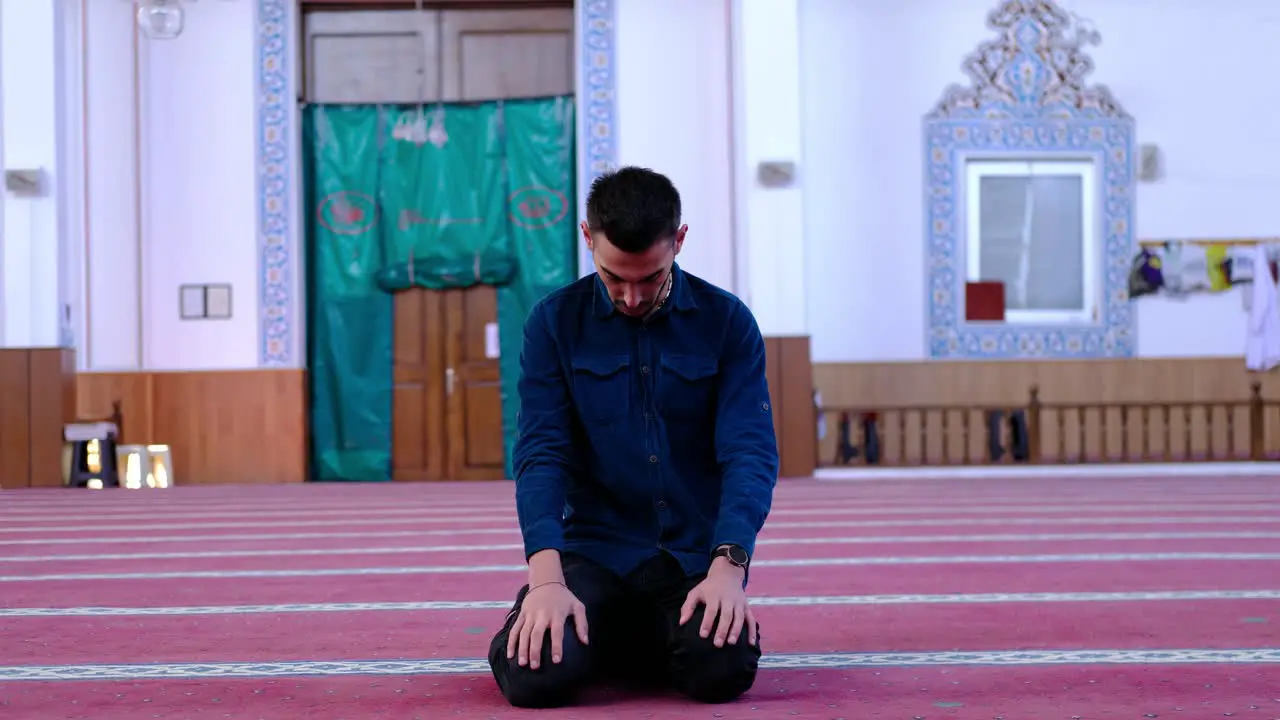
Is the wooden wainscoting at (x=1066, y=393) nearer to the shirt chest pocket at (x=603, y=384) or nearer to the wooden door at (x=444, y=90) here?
the wooden door at (x=444, y=90)

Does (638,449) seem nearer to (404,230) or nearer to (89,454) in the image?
(89,454)

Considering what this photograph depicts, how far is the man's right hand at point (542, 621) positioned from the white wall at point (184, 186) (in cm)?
687

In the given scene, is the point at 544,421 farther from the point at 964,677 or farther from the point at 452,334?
the point at 452,334

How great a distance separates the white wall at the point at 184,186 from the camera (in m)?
8.25

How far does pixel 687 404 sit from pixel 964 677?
0.51 metres

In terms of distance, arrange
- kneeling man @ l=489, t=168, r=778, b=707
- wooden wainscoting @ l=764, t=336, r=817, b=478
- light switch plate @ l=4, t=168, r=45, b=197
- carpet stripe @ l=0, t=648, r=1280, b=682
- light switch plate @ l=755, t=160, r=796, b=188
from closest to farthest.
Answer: kneeling man @ l=489, t=168, r=778, b=707, carpet stripe @ l=0, t=648, r=1280, b=682, light switch plate @ l=4, t=168, r=45, b=197, light switch plate @ l=755, t=160, r=796, b=188, wooden wainscoting @ l=764, t=336, r=817, b=478

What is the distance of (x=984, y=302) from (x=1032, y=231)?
1.55 feet

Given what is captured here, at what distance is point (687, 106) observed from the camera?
8.30 meters

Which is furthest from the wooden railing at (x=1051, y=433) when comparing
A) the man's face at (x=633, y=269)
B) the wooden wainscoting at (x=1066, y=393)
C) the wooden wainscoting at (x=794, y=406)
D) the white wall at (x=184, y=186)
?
the man's face at (x=633, y=269)

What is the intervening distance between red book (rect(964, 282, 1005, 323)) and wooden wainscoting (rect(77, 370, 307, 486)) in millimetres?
3781

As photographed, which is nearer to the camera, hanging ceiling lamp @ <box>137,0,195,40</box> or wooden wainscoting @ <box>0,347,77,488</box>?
hanging ceiling lamp @ <box>137,0,195,40</box>

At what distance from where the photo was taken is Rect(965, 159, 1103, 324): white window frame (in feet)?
26.9

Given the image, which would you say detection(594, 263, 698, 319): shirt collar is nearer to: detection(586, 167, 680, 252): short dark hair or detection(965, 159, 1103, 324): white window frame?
detection(586, 167, 680, 252): short dark hair

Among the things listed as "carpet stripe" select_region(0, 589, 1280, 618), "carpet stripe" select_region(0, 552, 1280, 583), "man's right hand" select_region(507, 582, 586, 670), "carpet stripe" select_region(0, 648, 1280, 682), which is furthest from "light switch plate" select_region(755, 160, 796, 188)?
"man's right hand" select_region(507, 582, 586, 670)
